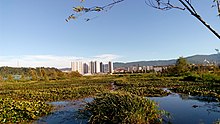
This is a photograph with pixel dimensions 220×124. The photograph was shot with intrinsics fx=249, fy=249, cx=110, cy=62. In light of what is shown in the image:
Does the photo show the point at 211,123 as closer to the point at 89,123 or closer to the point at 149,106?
the point at 149,106

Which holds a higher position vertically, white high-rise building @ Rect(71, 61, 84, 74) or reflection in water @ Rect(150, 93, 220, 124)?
white high-rise building @ Rect(71, 61, 84, 74)

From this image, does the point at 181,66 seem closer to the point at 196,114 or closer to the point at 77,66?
the point at 196,114

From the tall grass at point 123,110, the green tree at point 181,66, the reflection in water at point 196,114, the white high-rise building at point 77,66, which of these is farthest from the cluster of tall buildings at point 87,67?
the tall grass at point 123,110

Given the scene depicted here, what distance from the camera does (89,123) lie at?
8781 millimetres

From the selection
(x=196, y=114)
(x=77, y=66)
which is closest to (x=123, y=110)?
(x=196, y=114)

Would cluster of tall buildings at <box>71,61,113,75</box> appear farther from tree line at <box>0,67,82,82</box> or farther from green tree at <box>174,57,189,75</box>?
green tree at <box>174,57,189,75</box>

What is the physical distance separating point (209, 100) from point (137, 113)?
853cm

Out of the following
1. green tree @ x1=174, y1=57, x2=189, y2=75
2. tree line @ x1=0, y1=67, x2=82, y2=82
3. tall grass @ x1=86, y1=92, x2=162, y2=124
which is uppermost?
green tree @ x1=174, y1=57, x2=189, y2=75

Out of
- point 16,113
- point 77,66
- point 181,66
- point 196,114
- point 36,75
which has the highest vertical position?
point 181,66

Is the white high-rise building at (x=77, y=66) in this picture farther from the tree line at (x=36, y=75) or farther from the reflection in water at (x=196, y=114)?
the reflection in water at (x=196, y=114)

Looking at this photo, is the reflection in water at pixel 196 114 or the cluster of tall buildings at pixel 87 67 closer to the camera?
the reflection in water at pixel 196 114

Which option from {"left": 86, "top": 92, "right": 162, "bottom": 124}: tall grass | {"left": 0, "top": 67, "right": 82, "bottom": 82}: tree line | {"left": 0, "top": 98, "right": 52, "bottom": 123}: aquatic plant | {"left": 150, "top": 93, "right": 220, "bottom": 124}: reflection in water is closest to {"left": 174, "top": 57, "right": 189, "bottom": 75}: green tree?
{"left": 0, "top": 67, "right": 82, "bottom": 82}: tree line

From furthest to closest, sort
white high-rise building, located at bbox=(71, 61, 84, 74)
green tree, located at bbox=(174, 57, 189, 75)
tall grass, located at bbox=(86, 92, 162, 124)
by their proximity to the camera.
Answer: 1. white high-rise building, located at bbox=(71, 61, 84, 74)
2. green tree, located at bbox=(174, 57, 189, 75)
3. tall grass, located at bbox=(86, 92, 162, 124)

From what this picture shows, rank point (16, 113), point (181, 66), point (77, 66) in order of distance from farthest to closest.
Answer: point (77, 66), point (181, 66), point (16, 113)
